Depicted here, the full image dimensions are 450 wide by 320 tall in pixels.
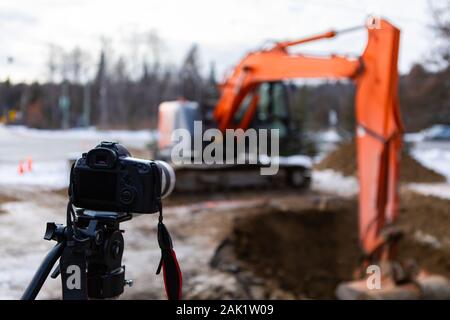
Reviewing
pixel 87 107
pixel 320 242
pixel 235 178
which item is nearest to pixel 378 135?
pixel 320 242

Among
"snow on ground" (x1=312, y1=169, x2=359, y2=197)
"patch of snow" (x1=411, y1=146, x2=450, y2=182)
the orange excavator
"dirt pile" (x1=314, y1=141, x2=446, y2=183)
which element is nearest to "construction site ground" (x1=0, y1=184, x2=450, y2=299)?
the orange excavator

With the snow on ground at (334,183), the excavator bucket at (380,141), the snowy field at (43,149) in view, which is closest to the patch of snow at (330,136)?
the snow on ground at (334,183)

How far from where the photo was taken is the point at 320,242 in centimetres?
646

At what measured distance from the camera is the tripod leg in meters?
1.18

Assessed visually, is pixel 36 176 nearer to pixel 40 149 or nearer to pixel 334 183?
pixel 40 149

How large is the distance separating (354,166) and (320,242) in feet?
18.8

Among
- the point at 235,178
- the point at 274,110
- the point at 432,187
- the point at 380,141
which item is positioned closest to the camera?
the point at 380,141

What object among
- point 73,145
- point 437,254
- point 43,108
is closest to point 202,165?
point 437,254

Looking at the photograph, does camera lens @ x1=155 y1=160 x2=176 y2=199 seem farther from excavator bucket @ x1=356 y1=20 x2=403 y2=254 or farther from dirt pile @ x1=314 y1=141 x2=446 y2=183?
dirt pile @ x1=314 y1=141 x2=446 y2=183

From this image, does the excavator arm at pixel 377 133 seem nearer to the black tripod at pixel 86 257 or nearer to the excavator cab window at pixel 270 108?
the excavator cab window at pixel 270 108

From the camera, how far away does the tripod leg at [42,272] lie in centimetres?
118

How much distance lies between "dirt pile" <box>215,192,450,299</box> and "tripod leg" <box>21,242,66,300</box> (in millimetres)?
3229
